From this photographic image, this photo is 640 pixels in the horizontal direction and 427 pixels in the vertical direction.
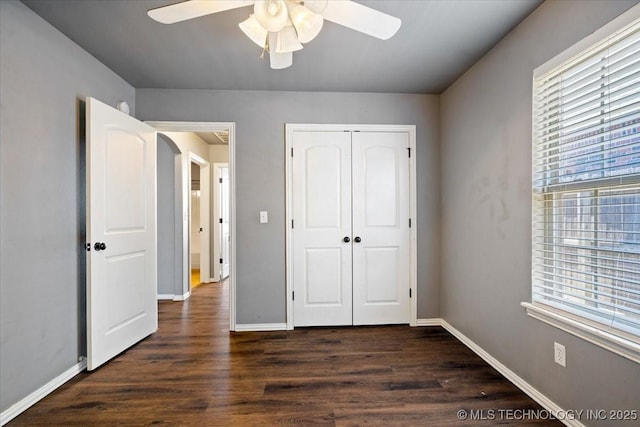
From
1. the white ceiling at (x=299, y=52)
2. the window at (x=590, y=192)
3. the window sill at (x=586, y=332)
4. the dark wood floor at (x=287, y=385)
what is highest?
the white ceiling at (x=299, y=52)

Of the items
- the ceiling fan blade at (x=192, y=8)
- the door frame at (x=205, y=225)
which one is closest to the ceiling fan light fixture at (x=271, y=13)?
the ceiling fan blade at (x=192, y=8)

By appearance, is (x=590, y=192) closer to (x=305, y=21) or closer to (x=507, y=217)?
(x=507, y=217)

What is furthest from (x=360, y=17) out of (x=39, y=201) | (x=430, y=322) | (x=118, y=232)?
(x=430, y=322)

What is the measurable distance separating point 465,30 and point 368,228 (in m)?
1.78

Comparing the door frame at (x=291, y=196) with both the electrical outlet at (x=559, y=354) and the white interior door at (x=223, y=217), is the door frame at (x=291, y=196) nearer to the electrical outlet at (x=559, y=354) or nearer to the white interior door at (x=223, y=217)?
the electrical outlet at (x=559, y=354)

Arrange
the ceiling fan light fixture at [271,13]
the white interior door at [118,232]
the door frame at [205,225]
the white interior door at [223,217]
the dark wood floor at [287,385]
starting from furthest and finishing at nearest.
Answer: the white interior door at [223,217], the door frame at [205,225], the white interior door at [118,232], the dark wood floor at [287,385], the ceiling fan light fixture at [271,13]

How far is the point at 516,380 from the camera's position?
6.53ft

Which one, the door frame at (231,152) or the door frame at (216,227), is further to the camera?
the door frame at (216,227)

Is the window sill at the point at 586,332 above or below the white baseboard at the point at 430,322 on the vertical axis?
above

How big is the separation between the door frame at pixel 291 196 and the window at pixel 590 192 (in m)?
1.26

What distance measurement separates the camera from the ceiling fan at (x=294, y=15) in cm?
129

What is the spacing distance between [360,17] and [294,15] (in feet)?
0.99

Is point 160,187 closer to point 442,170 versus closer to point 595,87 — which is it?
point 442,170

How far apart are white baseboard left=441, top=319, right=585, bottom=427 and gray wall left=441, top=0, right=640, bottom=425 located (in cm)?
4
